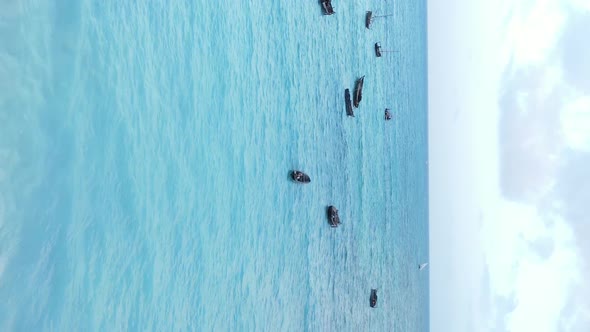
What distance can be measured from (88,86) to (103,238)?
3.94 ft

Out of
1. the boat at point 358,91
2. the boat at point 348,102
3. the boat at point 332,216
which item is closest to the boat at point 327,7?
the boat at point 348,102

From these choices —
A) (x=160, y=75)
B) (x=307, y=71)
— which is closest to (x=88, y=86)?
(x=160, y=75)

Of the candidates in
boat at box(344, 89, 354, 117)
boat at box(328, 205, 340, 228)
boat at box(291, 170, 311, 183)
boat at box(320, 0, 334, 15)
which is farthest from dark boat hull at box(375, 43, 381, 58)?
boat at box(291, 170, 311, 183)

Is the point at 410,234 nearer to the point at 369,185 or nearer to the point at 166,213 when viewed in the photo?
the point at 369,185

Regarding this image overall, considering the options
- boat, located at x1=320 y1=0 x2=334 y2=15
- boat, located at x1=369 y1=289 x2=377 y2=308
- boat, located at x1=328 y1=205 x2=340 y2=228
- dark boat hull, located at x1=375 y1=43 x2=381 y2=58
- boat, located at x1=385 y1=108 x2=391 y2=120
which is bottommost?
boat, located at x1=369 y1=289 x2=377 y2=308

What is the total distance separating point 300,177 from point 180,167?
9.47ft

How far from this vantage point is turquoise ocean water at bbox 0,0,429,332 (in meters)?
3.62

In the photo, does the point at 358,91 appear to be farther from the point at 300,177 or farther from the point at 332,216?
the point at 300,177

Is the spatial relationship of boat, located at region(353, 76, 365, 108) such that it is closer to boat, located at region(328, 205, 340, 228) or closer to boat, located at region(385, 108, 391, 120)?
boat, located at region(385, 108, 391, 120)

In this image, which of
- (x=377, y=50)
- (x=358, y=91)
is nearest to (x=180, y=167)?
(x=358, y=91)

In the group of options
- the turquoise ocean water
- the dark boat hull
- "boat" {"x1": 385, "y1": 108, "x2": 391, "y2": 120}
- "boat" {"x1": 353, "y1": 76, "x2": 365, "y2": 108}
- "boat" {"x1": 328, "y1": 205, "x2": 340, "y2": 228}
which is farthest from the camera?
"boat" {"x1": 385, "y1": 108, "x2": 391, "y2": 120}

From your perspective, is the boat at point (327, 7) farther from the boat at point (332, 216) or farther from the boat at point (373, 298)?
the boat at point (373, 298)

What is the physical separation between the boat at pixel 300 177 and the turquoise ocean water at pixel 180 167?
0.16 metres

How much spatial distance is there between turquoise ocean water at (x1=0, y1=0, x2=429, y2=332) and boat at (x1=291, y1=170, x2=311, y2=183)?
0.16 m
